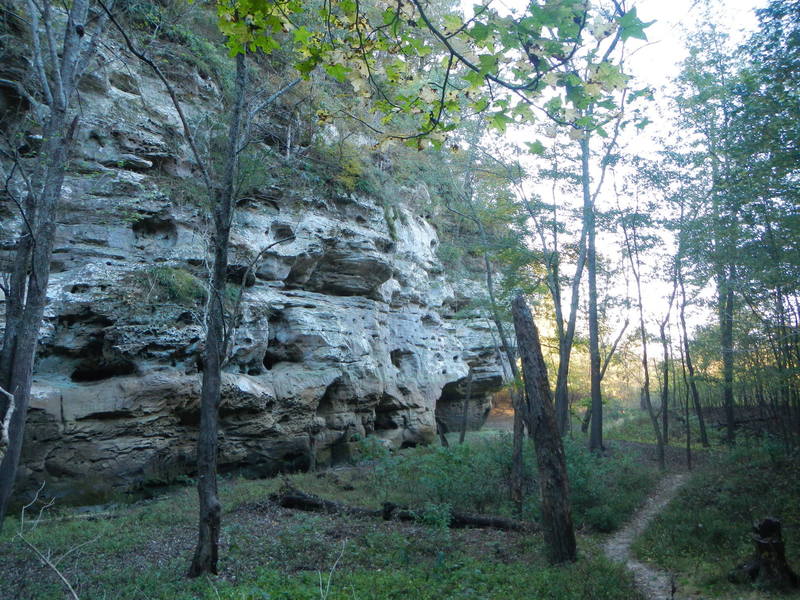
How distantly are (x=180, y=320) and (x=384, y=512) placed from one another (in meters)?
7.46

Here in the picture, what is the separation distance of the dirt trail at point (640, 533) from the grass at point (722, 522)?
10.0 inches

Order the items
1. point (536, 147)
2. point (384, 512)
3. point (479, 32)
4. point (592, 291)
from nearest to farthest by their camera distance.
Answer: point (479, 32), point (536, 147), point (384, 512), point (592, 291)

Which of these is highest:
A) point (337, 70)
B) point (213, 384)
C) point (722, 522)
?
point (337, 70)

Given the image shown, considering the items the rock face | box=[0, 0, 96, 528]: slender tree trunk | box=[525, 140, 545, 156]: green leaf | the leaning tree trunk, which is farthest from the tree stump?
box=[0, 0, 96, 528]: slender tree trunk

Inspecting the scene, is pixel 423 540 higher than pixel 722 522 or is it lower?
lower

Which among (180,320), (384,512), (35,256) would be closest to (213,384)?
(35,256)

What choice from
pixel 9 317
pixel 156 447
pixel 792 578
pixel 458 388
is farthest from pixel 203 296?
pixel 458 388

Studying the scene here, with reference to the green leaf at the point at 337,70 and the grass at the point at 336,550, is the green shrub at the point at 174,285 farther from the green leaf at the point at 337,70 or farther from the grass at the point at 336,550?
the green leaf at the point at 337,70

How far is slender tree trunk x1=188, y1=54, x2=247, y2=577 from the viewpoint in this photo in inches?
254

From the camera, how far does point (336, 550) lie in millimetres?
7871

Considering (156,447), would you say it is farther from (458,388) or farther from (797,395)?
(797,395)

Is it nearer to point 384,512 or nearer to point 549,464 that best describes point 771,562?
point 549,464

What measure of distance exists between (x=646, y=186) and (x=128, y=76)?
17.3 metres

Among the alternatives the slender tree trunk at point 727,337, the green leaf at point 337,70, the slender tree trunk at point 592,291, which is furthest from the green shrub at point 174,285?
the slender tree trunk at point 727,337
